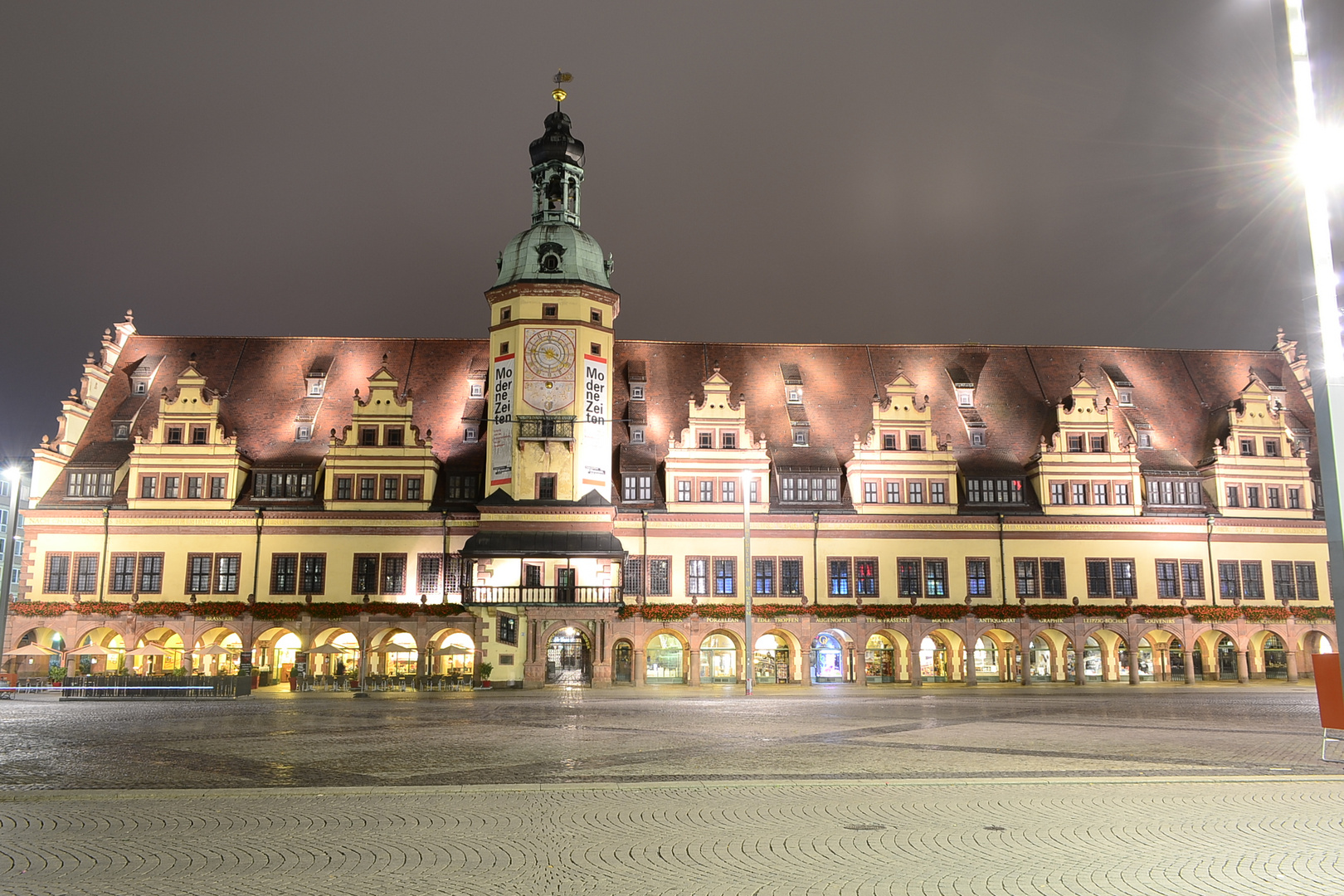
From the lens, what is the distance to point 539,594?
51.7 metres

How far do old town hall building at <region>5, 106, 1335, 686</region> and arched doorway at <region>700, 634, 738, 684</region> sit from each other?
0.21 m

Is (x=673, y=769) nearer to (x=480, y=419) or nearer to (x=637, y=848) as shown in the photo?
(x=637, y=848)

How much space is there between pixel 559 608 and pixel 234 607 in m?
15.7

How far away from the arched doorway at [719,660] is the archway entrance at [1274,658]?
28034 mm

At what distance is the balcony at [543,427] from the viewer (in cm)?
5341

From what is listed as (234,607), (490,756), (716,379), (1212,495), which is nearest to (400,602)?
(234,607)

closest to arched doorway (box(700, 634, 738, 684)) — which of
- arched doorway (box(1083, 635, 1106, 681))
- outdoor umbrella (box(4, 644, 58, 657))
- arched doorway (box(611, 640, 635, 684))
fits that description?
arched doorway (box(611, 640, 635, 684))

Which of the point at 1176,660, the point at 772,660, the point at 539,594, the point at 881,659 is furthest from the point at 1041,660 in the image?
the point at 539,594

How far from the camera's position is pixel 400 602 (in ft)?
175

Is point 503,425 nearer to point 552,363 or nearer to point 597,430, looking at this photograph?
point 552,363

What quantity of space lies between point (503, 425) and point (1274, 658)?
42.3 meters

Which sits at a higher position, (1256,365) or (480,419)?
(1256,365)

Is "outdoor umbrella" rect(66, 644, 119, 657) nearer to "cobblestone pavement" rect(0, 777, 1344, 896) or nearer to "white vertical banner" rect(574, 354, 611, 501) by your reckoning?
"white vertical banner" rect(574, 354, 611, 501)

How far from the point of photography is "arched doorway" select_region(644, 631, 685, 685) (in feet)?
174
